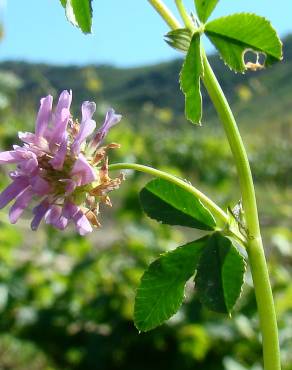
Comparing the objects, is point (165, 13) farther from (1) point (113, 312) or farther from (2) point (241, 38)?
(1) point (113, 312)

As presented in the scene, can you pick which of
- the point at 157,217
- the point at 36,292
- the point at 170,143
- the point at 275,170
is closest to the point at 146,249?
the point at 36,292

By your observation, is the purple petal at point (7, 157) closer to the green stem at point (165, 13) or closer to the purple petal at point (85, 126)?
the purple petal at point (85, 126)

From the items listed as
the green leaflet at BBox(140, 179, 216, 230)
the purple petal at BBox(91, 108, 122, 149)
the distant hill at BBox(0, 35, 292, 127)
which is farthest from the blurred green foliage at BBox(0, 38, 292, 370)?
the distant hill at BBox(0, 35, 292, 127)

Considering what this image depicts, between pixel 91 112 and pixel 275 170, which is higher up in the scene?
pixel 91 112

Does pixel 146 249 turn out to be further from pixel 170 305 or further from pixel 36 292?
pixel 170 305

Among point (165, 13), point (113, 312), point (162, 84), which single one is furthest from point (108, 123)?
point (162, 84)

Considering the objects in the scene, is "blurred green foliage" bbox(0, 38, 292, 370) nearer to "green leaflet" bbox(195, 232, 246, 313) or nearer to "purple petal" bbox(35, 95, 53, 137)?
"green leaflet" bbox(195, 232, 246, 313)

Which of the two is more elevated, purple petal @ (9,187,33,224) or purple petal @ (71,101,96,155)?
purple petal @ (71,101,96,155)
